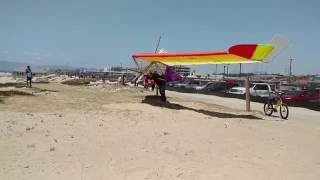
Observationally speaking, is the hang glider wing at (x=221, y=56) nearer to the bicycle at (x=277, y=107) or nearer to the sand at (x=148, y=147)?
the bicycle at (x=277, y=107)

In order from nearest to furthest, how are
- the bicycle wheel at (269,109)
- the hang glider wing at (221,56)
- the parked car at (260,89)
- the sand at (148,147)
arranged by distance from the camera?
the sand at (148,147) → the hang glider wing at (221,56) → the bicycle wheel at (269,109) → the parked car at (260,89)

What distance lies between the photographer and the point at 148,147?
12.6 meters

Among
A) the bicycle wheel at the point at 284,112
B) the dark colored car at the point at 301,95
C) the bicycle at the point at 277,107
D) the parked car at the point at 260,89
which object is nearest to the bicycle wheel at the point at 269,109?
the bicycle at the point at 277,107

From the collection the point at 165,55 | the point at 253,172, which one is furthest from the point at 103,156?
the point at 165,55

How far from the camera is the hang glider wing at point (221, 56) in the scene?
22.1 m

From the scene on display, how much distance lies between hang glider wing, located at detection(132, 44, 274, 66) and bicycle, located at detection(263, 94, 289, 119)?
6.49 feet

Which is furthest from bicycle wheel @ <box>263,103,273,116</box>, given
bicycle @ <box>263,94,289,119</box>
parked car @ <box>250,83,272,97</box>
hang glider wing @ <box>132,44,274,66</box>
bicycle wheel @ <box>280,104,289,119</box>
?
parked car @ <box>250,83,272,97</box>

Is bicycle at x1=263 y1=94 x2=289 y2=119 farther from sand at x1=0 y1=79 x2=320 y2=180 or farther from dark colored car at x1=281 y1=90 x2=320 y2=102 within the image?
dark colored car at x1=281 y1=90 x2=320 y2=102

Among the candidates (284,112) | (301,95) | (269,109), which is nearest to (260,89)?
(301,95)

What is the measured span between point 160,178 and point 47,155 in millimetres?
2947

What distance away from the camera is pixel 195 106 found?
25.0 metres

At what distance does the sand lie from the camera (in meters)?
10.2

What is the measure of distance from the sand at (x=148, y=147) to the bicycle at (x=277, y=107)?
342cm

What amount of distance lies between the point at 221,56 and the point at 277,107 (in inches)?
139
